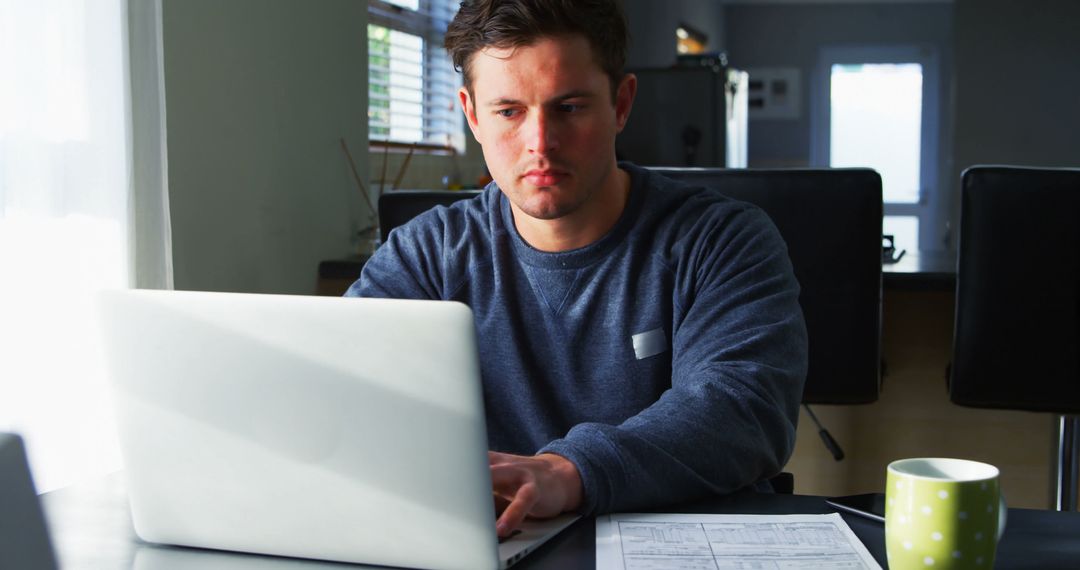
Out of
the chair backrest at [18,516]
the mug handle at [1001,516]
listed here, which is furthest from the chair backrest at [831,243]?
the chair backrest at [18,516]

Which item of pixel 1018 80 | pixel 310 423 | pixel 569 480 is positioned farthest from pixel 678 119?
pixel 310 423

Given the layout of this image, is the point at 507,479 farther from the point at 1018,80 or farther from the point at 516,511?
the point at 1018,80

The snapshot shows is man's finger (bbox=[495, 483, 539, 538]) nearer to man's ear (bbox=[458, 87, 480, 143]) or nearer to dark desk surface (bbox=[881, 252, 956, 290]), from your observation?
man's ear (bbox=[458, 87, 480, 143])

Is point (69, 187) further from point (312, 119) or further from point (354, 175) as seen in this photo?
point (354, 175)

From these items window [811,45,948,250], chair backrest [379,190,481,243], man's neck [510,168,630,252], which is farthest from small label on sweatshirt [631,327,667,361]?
window [811,45,948,250]

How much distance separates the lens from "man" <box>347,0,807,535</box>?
122 centimetres

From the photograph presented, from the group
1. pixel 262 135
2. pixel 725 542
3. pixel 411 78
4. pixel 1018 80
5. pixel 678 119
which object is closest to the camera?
pixel 725 542

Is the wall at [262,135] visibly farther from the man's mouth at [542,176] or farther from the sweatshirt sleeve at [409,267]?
the man's mouth at [542,176]

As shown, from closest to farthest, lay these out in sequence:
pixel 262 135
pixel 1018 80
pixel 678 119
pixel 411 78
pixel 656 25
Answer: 1. pixel 262 135
2. pixel 411 78
3. pixel 678 119
4. pixel 656 25
5. pixel 1018 80

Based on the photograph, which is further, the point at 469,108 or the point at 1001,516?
the point at 469,108

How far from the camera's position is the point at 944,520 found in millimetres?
739

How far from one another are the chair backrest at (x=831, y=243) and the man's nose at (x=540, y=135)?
562 mm

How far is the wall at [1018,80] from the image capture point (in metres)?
6.24

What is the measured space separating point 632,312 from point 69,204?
87cm
